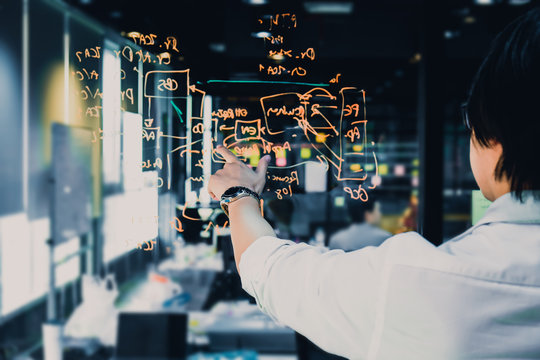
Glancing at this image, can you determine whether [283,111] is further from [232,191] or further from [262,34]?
[232,191]

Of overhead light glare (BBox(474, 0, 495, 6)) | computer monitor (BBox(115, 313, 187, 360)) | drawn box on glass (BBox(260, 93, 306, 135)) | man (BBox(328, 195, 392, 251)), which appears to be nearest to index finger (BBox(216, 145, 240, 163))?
drawn box on glass (BBox(260, 93, 306, 135))

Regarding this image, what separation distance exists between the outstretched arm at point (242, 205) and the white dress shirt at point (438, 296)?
0.17m

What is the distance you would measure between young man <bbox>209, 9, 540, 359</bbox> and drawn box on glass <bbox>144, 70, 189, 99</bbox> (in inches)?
28.8

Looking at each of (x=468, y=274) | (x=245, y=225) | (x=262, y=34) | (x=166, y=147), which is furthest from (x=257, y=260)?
(x=262, y=34)

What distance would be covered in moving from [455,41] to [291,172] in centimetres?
→ 195

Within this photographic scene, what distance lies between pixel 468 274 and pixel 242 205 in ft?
1.56

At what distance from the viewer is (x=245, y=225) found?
0.83 m

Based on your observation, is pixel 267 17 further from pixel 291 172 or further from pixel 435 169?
pixel 435 169

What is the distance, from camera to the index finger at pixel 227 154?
3.59ft

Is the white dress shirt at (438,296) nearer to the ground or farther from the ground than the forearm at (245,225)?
nearer to the ground

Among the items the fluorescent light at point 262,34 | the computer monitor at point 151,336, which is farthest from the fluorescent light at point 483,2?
the computer monitor at point 151,336

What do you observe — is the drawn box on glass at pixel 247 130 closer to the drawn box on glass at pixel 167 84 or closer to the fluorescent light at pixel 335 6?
the drawn box on glass at pixel 167 84

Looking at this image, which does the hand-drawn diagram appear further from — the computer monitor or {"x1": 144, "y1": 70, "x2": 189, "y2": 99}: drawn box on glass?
the computer monitor

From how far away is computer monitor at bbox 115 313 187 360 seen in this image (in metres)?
2.04
